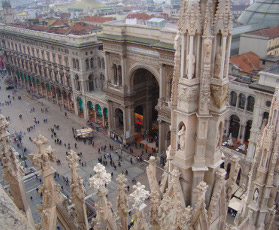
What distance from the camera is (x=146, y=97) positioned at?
50.3 m

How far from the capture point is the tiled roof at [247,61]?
44500 millimetres

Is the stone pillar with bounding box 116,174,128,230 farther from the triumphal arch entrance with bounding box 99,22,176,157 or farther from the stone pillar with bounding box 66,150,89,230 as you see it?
the triumphal arch entrance with bounding box 99,22,176,157

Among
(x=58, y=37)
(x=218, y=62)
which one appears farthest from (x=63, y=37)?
(x=218, y=62)

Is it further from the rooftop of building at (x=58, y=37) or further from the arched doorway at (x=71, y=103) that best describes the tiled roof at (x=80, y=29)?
the arched doorway at (x=71, y=103)

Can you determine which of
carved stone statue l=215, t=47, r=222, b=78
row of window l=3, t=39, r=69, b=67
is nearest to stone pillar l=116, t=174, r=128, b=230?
carved stone statue l=215, t=47, r=222, b=78

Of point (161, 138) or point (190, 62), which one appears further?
point (161, 138)

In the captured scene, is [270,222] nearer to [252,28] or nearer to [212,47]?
[212,47]

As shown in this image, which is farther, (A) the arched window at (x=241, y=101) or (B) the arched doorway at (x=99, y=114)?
(B) the arched doorway at (x=99, y=114)

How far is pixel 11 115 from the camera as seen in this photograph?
210ft

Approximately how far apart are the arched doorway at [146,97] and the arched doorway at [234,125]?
15.4m

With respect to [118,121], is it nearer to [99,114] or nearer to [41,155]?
[99,114]

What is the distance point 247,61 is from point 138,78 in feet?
58.9

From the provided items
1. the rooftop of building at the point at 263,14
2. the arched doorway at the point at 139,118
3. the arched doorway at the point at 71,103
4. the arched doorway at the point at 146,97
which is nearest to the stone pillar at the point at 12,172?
Result: the arched doorway at the point at 146,97

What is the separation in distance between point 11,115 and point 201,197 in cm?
6256
